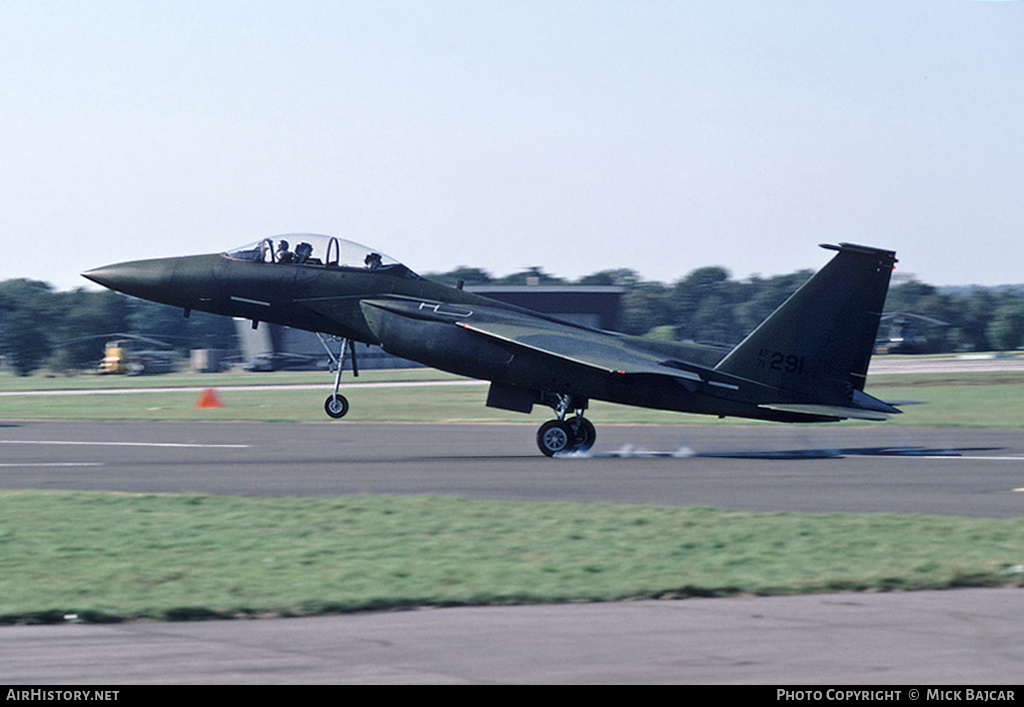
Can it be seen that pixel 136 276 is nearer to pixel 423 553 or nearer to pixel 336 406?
pixel 336 406

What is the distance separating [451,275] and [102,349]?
61.8 metres

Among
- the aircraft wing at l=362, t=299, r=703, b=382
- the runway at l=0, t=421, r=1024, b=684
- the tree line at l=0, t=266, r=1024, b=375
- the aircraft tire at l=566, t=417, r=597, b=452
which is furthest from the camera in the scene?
the tree line at l=0, t=266, r=1024, b=375

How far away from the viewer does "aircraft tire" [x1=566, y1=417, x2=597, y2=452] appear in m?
20.9

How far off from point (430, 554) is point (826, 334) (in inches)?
484

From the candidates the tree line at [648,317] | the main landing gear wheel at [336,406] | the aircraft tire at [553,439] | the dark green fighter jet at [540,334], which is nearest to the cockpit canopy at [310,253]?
the dark green fighter jet at [540,334]

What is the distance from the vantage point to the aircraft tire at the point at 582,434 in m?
20.9

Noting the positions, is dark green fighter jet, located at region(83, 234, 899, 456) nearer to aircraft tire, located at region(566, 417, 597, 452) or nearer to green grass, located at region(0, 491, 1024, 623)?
aircraft tire, located at region(566, 417, 597, 452)

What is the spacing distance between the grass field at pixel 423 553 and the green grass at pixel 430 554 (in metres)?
0.02

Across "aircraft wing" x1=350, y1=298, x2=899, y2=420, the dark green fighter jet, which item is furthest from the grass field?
the dark green fighter jet

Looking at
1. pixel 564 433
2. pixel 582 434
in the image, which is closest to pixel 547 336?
pixel 564 433

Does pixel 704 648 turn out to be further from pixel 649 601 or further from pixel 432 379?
pixel 432 379

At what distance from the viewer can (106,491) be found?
15.0m

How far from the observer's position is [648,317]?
517ft

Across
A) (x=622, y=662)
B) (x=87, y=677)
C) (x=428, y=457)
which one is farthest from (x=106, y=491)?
(x=622, y=662)
